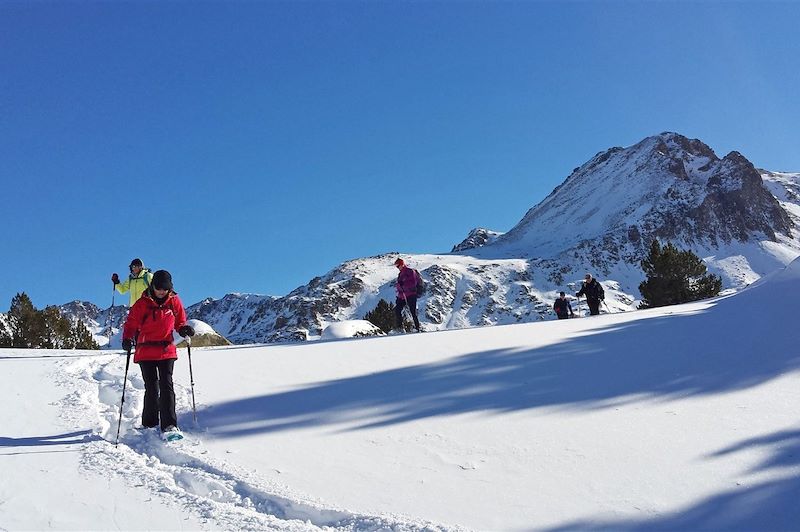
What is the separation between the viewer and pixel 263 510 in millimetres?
4242

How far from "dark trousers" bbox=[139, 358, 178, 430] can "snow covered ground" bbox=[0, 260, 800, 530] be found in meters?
0.27

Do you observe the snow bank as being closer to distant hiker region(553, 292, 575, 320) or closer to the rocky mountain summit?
distant hiker region(553, 292, 575, 320)

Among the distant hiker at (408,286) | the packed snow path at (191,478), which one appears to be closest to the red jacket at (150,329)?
the packed snow path at (191,478)

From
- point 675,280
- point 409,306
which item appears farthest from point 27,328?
point 675,280

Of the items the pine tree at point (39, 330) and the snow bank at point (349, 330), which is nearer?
the pine tree at point (39, 330)

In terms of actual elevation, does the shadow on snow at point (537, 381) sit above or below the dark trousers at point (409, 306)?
below

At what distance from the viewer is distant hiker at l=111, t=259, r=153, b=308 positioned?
1064 centimetres

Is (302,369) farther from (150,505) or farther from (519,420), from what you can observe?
(150,505)

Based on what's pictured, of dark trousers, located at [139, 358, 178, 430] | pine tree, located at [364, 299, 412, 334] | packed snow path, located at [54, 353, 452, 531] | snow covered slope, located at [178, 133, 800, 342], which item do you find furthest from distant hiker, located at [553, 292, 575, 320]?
snow covered slope, located at [178, 133, 800, 342]

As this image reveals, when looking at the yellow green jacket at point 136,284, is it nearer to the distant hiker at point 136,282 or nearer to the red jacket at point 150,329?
the distant hiker at point 136,282

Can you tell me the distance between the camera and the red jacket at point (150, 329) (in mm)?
6383

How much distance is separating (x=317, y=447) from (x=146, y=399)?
2080 millimetres

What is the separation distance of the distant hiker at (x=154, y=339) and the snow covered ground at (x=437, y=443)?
419mm

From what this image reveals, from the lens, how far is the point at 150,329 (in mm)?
6426
